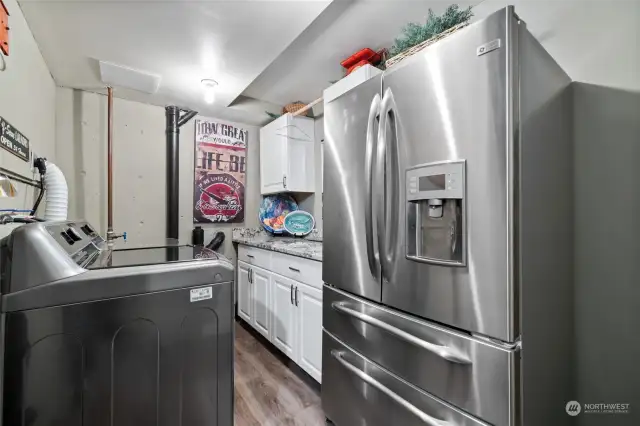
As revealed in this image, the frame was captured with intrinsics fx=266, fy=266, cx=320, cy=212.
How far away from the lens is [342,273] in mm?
1308

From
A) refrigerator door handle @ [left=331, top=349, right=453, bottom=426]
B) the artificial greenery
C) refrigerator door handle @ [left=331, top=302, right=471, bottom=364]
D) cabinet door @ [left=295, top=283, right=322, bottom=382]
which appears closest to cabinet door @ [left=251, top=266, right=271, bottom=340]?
cabinet door @ [left=295, top=283, right=322, bottom=382]

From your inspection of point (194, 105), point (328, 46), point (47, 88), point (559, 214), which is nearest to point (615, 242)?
point (559, 214)

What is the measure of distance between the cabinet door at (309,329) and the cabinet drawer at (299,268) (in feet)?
0.17

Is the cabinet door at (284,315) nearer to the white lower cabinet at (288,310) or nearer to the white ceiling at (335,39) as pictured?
the white lower cabinet at (288,310)

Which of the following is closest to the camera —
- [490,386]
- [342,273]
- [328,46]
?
[490,386]

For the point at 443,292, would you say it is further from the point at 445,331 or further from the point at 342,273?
the point at 342,273

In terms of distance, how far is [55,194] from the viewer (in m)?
1.27

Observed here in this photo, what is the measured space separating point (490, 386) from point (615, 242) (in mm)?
798

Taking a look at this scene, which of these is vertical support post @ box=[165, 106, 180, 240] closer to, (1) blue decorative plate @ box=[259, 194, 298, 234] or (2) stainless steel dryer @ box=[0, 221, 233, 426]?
(1) blue decorative plate @ box=[259, 194, 298, 234]

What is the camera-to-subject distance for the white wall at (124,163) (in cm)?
226

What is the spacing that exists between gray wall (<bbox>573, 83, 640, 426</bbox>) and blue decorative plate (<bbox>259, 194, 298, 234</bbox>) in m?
2.38

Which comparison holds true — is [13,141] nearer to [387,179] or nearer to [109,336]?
[109,336]

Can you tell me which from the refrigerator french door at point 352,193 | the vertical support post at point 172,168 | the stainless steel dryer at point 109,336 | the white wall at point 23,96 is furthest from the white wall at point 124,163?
the refrigerator french door at point 352,193

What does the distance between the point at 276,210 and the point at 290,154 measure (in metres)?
0.68
